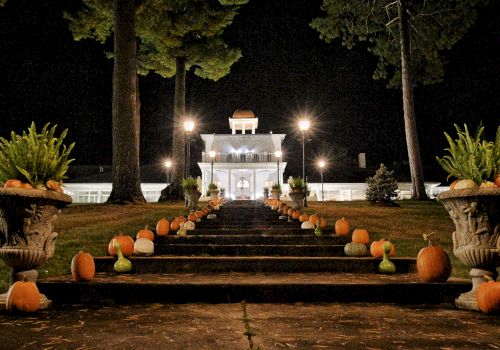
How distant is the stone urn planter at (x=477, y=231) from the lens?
16.6ft

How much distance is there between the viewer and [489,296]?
4.88m

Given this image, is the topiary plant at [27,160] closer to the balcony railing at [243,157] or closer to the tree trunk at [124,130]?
A: the tree trunk at [124,130]

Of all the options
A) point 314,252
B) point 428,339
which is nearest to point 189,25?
point 314,252

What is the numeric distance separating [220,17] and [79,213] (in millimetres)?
15514

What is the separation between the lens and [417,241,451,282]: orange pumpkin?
19.0ft

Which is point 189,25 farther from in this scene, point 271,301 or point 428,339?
point 428,339

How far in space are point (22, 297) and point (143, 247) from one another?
2.93 meters

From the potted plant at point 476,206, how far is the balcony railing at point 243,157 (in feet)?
117

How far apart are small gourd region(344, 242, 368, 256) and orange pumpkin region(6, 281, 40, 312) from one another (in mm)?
4945

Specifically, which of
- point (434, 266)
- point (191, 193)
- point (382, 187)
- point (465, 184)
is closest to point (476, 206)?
point (465, 184)

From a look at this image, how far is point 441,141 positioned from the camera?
176 ft

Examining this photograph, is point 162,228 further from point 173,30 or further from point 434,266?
point 173,30

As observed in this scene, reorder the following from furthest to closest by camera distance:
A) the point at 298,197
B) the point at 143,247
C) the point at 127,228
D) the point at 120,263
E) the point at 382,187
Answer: the point at 382,187 < the point at 298,197 < the point at 127,228 < the point at 143,247 < the point at 120,263

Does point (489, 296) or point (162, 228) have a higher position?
point (162, 228)
